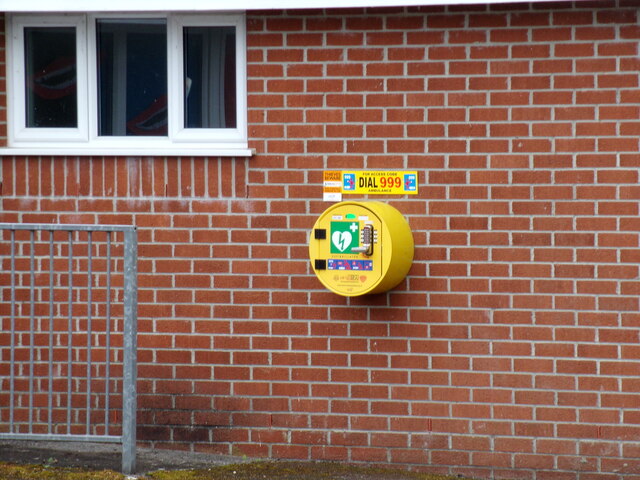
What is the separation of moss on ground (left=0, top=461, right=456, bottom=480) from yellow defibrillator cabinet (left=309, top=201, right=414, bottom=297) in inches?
42.7

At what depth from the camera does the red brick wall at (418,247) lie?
5.77 meters

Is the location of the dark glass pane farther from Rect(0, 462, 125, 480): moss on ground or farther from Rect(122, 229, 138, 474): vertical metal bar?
Rect(0, 462, 125, 480): moss on ground

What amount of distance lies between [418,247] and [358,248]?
530 mm

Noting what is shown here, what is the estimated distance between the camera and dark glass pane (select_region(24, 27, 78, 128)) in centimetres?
625

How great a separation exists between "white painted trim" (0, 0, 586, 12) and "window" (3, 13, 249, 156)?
0.61ft

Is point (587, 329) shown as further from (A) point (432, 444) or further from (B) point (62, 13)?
(B) point (62, 13)

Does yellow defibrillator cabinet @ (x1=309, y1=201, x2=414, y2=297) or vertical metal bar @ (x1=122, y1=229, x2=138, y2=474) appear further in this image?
yellow defibrillator cabinet @ (x1=309, y1=201, x2=414, y2=297)

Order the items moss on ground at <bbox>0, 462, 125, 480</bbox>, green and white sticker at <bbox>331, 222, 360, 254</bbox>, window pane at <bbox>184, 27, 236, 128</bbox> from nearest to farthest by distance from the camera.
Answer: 1. moss on ground at <bbox>0, 462, 125, 480</bbox>
2. green and white sticker at <bbox>331, 222, 360, 254</bbox>
3. window pane at <bbox>184, 27, 236, 128</bbox>

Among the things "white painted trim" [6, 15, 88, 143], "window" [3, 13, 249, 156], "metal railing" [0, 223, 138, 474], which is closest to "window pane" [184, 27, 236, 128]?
"window" [3, 13, 249, 156]

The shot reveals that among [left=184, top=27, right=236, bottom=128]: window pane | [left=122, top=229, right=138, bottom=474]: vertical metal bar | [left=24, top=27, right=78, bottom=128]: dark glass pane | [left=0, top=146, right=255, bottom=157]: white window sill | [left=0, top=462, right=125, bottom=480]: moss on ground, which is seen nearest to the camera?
[left=122, top=229, right=138, bottom=474]: vertical metal bar

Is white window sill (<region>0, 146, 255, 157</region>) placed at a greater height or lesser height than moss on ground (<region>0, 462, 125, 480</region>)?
greater

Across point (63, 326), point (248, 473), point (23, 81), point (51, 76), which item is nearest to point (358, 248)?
point (248, 473)

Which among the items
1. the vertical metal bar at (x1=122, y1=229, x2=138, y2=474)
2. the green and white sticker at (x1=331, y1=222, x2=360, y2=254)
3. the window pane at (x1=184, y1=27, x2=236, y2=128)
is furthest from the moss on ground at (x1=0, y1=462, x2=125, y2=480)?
the window pane at (x1=184, y1=27, x2=236, y2=128)

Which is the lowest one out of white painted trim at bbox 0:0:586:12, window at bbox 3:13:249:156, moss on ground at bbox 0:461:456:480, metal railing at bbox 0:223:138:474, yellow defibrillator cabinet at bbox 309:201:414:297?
moss on ground at bbox 0:461:456:480
